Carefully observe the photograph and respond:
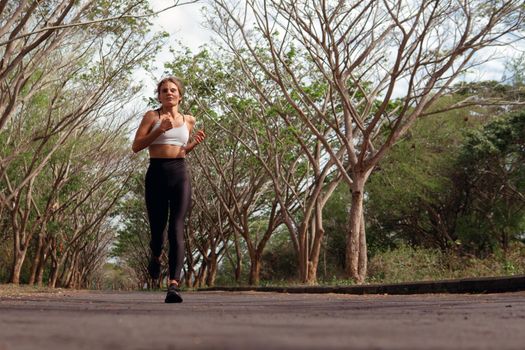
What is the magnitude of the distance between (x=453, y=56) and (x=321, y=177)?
6771 millimetres

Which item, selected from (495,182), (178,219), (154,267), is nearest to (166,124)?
(178,219)

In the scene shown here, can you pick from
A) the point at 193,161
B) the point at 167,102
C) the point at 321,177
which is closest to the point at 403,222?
the point at 193,161

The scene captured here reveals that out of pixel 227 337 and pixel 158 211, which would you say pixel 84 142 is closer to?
pixel 158 211

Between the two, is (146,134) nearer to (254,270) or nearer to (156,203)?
(156,203)

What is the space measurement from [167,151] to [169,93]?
0.57 metres

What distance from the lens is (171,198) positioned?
6.61 metres

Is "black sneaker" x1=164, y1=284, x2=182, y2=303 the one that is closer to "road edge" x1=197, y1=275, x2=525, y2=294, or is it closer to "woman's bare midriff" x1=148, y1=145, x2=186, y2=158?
"woman's bare midriff" x1=148, y1=145, x2=186, y2=158

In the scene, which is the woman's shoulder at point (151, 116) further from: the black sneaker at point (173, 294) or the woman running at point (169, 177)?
the black sneaker at point (173, 294)

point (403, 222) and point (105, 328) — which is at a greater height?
point (403, 222)

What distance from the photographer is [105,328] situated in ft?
11.6

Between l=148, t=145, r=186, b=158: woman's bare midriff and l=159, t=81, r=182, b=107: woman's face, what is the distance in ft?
1.47

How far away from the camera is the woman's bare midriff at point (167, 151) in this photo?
21.7ft

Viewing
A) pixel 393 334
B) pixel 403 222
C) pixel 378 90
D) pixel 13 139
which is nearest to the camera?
pixel 393 334

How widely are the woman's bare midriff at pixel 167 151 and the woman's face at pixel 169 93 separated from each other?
0.45 m
